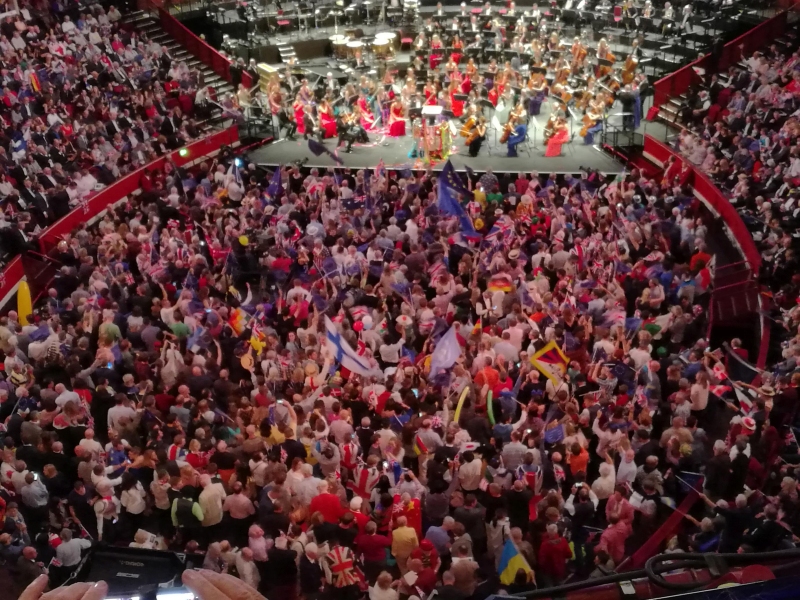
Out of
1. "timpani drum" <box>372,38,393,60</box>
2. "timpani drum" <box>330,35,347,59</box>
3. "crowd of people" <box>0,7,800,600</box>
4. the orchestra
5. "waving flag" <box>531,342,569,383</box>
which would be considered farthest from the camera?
"timpani drum" <box>330,35,347,59</box>

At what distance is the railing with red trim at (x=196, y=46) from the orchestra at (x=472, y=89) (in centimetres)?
189

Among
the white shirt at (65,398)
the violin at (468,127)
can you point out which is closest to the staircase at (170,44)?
the violin at (468,127)

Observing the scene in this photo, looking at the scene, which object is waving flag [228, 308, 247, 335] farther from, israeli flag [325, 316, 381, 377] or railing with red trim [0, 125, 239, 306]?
railing with red trim [0, 125, 239, 306]

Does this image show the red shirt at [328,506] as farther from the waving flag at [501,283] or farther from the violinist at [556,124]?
the violinist at [556,124]

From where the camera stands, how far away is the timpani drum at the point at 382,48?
27.8m

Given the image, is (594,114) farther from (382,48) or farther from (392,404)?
(392,404)

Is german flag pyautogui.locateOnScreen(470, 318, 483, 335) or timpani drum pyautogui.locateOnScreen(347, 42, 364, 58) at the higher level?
timpani drum pyautogui.locateOnScreen(347, 42, 364, 58)

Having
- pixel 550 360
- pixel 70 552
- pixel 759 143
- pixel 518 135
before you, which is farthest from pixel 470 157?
pixel 70 552

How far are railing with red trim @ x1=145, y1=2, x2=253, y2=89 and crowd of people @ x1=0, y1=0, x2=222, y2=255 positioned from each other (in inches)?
35.5

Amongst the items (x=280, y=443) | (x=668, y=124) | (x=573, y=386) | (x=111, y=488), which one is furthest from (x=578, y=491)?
(x=668, y=124)

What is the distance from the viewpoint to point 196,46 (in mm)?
27781

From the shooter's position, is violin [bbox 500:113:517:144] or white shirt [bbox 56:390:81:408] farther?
violin [bbox 500:113:517:144]

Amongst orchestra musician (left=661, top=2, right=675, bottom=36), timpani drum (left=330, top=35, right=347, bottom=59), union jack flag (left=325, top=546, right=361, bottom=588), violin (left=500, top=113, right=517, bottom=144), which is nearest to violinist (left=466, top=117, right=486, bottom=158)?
violin (left=500, top=113, right=517, bottom=144)

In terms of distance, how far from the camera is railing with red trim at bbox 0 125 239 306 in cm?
1636
